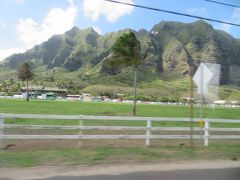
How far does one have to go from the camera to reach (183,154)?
1349 cm

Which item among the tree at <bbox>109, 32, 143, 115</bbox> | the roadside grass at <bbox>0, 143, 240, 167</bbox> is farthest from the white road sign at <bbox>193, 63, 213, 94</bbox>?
the tree at <bbox>109, 32, 143, 115</bbox>

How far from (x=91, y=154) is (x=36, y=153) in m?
1.61

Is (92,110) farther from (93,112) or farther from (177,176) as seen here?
(177,176)

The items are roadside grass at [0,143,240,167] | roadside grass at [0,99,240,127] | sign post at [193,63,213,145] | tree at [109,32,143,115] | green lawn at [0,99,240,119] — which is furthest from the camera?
tree at [109,32,143,115]

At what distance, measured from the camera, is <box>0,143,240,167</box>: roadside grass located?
36.2 feet

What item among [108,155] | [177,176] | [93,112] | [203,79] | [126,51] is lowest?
[177,176]

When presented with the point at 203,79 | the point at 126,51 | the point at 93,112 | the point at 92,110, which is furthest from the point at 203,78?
the point at 92,110

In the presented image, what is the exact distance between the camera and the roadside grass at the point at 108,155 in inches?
435

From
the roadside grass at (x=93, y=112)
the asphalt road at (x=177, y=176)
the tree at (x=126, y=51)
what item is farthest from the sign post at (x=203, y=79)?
the tree at (x=126, y=51)

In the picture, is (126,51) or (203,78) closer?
(203,78)

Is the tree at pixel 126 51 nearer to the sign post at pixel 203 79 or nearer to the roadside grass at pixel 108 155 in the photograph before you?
the sign post at pixel 203 79

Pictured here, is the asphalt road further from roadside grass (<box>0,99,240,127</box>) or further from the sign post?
roadside grass (<box>0,99,240,127</box>)

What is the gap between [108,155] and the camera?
12406 mm

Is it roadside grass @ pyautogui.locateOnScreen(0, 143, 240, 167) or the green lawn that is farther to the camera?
the green lawn
